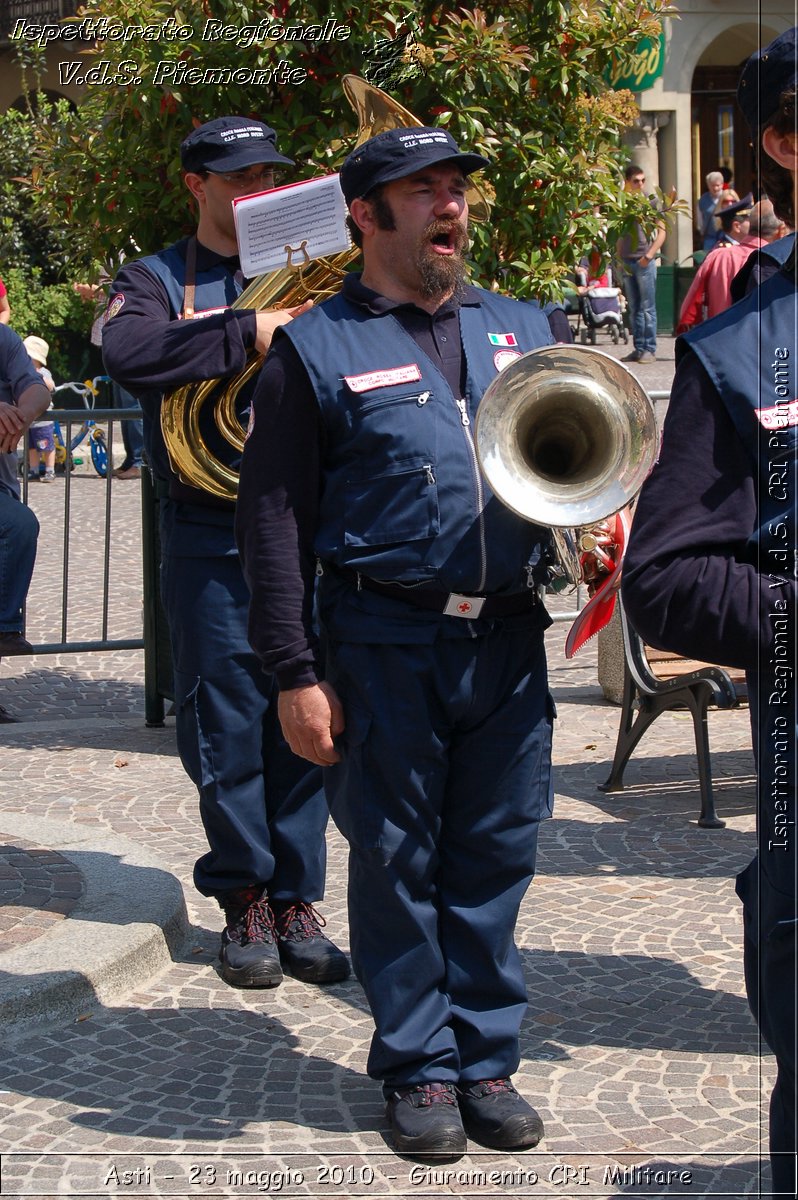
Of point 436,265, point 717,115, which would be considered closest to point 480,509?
point 436,265

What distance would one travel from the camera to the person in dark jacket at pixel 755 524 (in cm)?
236

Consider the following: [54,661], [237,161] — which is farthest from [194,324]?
[54,661]

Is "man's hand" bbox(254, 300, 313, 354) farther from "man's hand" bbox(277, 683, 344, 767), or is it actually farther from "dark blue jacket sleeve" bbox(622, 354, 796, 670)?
"dark blue jacket sleeve" bbox(622, 354, 796, 670)

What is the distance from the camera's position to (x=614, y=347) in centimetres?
2186

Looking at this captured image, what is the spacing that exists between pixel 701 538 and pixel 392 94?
4.34 meters

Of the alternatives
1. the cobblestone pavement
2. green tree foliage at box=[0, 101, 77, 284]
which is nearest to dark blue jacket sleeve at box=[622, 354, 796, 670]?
the cobblestone pavement

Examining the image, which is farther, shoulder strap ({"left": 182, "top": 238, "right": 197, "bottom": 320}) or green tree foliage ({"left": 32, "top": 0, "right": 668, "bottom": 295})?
green tree foliage ({"left": 32, "top": 0, "right": 668, "bottom": 295})

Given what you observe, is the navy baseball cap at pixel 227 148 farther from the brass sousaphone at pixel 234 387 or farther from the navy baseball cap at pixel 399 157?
the navy baseball cap at pixel 399 157

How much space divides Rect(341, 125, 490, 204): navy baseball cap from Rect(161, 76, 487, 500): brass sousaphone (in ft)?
3.33

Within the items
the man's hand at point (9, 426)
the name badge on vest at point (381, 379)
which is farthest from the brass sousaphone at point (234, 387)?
the man's hand at point (9, 426)

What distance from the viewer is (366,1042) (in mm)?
3986

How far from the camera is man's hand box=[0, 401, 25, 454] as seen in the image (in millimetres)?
6992

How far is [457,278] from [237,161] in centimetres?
134

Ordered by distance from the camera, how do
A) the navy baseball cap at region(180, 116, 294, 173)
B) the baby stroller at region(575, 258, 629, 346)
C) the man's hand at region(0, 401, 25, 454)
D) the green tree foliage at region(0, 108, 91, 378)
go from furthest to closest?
the baby stroller at region(575, 258, 629, 346) → the green tree foliage at region(0, 108, 91, 378) → the man's hand at region(0, 401, 25, 454) → the navy baseball cap at region(180, 116, 294, 173)
